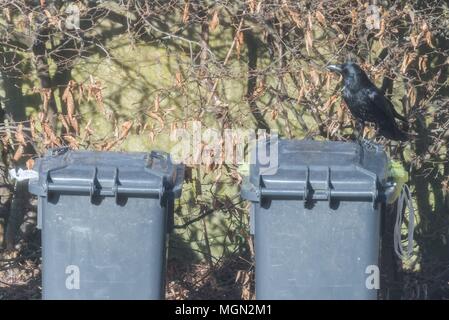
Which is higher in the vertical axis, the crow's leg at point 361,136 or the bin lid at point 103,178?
the crow's leg at point 361,136

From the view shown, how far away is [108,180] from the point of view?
161 inches

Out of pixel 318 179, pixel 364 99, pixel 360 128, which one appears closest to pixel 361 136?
pixel 360 128

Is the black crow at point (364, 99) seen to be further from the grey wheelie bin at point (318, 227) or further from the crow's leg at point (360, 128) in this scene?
the grey wheelie bin at point (318, 227)

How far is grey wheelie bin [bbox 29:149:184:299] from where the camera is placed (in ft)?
13.5

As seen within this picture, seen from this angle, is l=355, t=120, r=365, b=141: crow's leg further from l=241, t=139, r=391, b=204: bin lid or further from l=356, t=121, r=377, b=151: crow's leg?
l=241, t=139, r=391, b=204: bin lid

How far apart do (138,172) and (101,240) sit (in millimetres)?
363

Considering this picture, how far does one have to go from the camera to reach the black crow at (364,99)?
5.28 metres

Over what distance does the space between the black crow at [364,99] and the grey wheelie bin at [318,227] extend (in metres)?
1.17

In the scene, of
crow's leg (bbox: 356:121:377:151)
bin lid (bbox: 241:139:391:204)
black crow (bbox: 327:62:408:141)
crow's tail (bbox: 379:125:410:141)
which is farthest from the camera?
crow's tail (bbox: 379:125:410:141)

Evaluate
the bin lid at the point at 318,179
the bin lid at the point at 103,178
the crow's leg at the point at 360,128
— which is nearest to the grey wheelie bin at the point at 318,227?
the bin lid at the point at 318,179

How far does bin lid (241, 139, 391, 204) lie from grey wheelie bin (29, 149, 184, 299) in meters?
0.43

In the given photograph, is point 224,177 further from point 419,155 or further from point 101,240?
point 101,240

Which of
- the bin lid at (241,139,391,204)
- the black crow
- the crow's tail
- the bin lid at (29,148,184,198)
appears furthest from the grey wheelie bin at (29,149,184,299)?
the crow's tail
